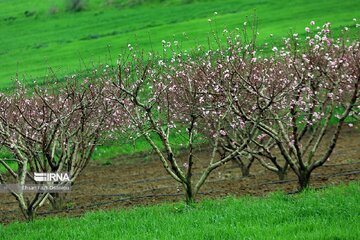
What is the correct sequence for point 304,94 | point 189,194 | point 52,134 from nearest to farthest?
1. point 189,194
2. point 52,134
3. point 304,94

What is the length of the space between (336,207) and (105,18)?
6301 centimetres

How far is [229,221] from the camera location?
9.25 m

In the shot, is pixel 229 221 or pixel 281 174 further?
pixel 281 174

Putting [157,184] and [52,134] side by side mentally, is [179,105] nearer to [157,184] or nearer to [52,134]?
[157,184]

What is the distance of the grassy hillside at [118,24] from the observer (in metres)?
44.7

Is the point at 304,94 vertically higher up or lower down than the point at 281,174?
higher up

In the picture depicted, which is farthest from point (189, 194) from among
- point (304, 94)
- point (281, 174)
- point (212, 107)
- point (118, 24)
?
point (118, 24)

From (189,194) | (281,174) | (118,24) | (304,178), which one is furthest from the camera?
(118,24)

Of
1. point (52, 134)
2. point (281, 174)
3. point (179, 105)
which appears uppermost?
point (52, 134)

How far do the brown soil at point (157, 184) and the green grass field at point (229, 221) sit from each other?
180cm

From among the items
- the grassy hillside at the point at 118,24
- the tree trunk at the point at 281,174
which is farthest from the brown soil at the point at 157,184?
the grassy hillside at the point at 118,24

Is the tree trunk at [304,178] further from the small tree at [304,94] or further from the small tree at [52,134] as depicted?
the small tree at [52,134]

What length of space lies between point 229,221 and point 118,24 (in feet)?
182

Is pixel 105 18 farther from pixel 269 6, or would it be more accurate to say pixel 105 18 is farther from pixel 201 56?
pixel 201 56
